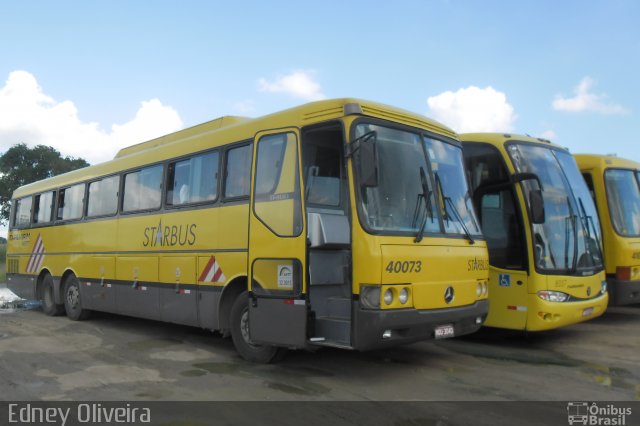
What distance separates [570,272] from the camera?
8.09 metres

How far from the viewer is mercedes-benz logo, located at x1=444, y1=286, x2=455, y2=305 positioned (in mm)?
6273

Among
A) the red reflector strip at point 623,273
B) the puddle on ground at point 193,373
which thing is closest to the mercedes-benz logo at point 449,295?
the puddle on ground at point 193,373

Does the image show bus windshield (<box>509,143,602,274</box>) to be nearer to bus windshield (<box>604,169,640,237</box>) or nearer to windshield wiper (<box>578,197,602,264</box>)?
windshield wiper (<box>578,197,602,264</box>)

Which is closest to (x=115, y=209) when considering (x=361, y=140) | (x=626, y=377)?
(x=361, y=140)

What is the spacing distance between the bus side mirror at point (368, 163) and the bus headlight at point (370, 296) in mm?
1086

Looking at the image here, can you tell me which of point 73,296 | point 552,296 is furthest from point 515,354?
point 73,296

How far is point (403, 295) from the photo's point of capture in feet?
19.2

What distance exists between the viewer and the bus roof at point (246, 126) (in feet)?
20.6

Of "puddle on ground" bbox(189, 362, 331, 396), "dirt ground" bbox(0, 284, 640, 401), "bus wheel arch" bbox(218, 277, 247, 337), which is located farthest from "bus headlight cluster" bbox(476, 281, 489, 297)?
"bus wheel arch" bbox(218, 277, 247, 337)
